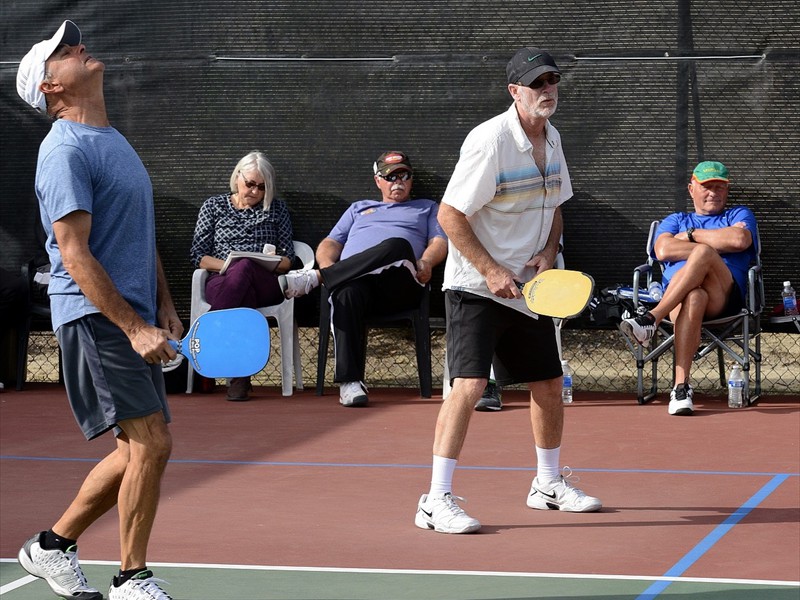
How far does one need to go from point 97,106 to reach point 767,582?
227cm

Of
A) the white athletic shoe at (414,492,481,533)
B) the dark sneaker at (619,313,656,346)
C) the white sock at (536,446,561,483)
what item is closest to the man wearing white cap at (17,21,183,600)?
the white athletic shoe at (414,492,481,533)

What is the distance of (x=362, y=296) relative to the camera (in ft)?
26.5

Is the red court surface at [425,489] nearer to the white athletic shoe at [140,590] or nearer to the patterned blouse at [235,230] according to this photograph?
the white athletic shoe at [140,590]

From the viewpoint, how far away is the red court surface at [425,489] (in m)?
4.23

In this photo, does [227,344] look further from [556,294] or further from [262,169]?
[262,169]

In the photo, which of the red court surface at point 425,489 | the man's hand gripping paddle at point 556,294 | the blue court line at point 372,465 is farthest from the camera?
the blue court line at point 372,465

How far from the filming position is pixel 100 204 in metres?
3.64

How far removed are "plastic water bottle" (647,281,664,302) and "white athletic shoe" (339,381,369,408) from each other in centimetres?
169

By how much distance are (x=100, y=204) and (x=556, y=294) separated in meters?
1.70

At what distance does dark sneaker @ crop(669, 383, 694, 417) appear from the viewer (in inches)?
292

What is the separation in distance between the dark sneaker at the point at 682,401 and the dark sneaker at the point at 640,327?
0.31 meters

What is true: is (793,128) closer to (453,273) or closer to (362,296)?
(362,296)

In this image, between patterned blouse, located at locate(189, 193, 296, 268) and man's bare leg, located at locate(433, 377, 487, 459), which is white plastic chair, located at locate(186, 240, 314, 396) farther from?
man's bare leg, located at locate(433, 377, 487, 459)

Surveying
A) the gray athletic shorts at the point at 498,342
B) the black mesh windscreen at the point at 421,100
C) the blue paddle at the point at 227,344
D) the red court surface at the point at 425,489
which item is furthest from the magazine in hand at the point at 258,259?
the blue paddle at the point at 227,344
